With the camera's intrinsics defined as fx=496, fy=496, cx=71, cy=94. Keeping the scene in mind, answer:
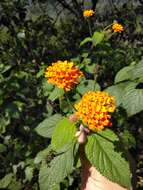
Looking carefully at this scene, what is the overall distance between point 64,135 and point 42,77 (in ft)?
4.74

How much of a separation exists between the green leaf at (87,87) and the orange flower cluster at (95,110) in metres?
0.65

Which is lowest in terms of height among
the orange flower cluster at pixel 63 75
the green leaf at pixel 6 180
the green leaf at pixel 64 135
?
the green leaf at pixel 6 180

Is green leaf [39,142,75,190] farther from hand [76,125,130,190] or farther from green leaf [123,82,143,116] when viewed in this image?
green leaf [123,82,143,116]

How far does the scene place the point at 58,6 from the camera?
16.2 ft

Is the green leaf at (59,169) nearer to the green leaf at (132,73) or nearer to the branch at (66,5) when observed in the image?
the green leaf at (132,73)

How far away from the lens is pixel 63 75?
157 centimetres

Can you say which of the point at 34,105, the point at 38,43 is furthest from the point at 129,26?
the point at 34,105

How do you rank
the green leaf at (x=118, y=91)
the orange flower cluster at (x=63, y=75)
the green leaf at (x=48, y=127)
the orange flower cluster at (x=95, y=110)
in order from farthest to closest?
the green leaf at (x=118, y=91) < the green leaf at (x=48, y=127) < the orange flower cluster at (x=63, y=75) < the orange flower cluster at (x=95, y=110)

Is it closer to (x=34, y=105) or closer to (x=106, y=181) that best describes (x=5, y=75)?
(x=34, y=105)

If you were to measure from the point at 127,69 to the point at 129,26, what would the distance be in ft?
7.72

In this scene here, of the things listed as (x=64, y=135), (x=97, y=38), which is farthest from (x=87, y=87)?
(x=64, y=135)

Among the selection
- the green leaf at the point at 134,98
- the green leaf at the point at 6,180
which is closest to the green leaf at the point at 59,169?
the green leaf at the point at 134,98

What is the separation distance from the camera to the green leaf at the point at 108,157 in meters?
1.42

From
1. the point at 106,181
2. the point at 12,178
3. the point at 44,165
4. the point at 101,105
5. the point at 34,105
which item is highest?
the point at 101,105
